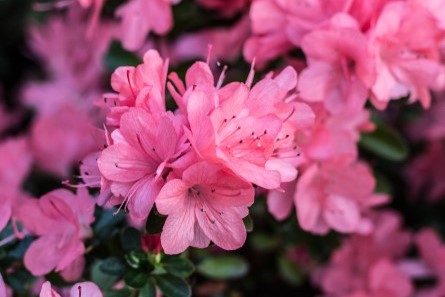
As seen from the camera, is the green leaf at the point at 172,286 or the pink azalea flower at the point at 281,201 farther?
the pink azalea flower at the point at 281,201

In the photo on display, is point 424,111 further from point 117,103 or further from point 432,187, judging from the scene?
point 117,103

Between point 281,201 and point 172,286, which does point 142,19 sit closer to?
point 281,201

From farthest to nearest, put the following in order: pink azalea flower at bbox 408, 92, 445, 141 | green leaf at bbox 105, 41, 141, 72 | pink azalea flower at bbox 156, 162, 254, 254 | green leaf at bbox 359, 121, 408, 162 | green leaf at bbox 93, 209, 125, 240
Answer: pink azalea flower at bbox 408, 92, 445, 141, green leaf at bbox 105, 41, 141, 72, green leaf at bbox 359, 121, 408, 162, green leaf at bbox 93, 209, 125, 240, pink azalea flower at bbox 156, 162, 254, 254

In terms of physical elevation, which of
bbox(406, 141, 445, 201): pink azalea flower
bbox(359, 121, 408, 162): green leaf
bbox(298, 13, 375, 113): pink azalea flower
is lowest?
bbox(406, 141, 445, 201): pink azalea flower

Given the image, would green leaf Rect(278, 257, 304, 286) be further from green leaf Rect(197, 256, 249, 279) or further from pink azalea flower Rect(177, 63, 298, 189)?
pink azalea flower Rect(177, 63, 298, 189)

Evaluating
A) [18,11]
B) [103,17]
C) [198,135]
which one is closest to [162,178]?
[198,135]

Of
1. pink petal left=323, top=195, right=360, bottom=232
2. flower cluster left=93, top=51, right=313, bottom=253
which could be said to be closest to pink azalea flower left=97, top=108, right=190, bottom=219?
flower cluster left=93, top=51, right=313, bottom=253

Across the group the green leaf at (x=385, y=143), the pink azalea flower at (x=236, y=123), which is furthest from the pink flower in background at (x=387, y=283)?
the pink azalea flower at (x=236, y=123)

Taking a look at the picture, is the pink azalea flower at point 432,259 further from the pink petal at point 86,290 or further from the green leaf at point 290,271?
the pink petal at point 86,290
